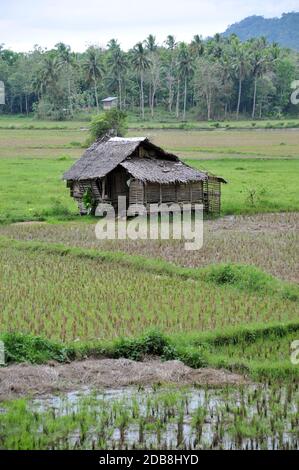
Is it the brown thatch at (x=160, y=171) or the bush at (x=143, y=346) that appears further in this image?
the brown thatch at (x=160, y=171)

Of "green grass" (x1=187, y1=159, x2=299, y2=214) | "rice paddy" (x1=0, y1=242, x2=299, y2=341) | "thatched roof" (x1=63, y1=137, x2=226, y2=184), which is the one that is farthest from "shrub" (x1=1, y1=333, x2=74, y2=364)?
"green grass" (x1=187, y1=159, x2=299, y2=214)

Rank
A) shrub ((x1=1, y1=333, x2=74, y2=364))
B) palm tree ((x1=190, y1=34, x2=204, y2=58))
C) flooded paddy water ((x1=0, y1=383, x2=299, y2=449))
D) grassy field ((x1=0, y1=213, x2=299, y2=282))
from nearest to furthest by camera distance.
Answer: flooded paddy water ((x1=0, y1=383, x2=299, y2=449)), shrub ((x1=1, y1=333, x2=74, y2=364)), grassy field ((x1=0, y1=213, x2=299, y2=282)), palm tree ((x1=190, y1=34, x2=204, y2=58))

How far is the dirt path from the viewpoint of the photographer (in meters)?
8.32

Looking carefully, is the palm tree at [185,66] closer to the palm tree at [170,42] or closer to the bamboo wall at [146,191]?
the palm tree at [170,42]

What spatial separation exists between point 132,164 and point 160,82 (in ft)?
147

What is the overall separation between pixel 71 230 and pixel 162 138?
86.8ft

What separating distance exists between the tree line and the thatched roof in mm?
34702

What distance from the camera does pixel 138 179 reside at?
22250mm

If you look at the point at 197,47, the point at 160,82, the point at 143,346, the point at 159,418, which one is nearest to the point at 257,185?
the point at 143,346

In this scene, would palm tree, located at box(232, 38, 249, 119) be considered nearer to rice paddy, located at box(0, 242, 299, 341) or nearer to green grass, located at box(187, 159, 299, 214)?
green grass, located at box(187, 159, 299, 214)

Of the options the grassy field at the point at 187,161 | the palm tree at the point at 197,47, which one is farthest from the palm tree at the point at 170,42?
the grassy field at the point at 187,161

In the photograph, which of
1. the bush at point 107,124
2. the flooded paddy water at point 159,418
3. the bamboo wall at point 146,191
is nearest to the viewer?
the flooded paddy water at point 159,418

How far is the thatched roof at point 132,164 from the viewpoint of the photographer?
22.7 m

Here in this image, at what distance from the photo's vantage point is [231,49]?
2653 inches
